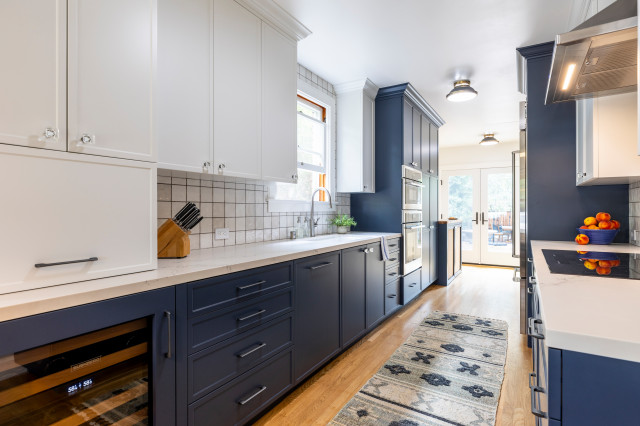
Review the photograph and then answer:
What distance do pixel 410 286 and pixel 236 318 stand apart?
2.72 metres

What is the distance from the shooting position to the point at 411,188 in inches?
153

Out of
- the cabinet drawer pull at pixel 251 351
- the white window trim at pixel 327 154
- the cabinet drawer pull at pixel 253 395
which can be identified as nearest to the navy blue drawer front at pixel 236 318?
the cabinet drawer pull at pixel 251 351

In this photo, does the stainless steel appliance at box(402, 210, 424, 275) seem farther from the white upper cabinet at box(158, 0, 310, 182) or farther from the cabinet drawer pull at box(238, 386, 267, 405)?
the cabinet drawer pull at box(238, 386, 267, 405)

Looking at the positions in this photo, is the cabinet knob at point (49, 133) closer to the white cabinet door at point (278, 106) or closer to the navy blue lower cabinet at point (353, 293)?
the white cabinet door at point (278, 106)

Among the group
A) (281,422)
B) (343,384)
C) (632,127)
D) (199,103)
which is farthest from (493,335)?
(199,103)

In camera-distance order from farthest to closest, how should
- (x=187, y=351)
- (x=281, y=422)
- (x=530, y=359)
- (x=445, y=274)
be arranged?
(x=445, y=274) → (x=530, y=359) → (x=281, y=422) → (x=187, y=351)

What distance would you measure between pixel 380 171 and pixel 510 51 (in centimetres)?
162

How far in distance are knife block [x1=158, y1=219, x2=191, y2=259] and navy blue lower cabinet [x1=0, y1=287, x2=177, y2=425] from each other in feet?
1.55

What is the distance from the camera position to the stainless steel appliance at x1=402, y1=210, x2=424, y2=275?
363cm

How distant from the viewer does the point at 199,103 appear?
1.78 m

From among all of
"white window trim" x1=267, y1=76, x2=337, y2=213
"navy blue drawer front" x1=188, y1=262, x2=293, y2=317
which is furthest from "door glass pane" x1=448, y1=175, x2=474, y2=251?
"navy blue drawer front" x1=188, y1=262, x2=293, y2=317

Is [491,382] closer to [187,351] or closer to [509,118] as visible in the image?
[187,351]

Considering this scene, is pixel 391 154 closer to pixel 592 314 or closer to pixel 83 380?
→ pixel 592 314

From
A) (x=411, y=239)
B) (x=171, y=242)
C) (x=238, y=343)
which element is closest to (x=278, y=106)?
(x=171, y=242)
